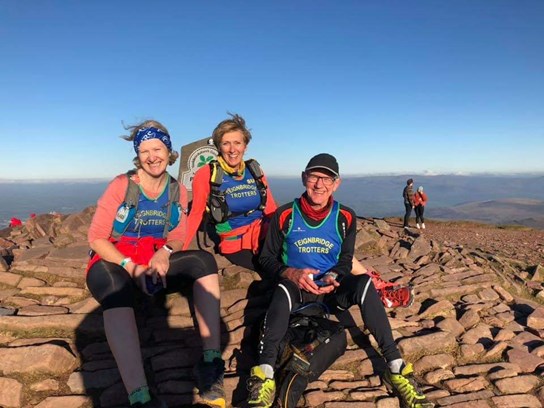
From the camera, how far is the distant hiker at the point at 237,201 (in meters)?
5.82

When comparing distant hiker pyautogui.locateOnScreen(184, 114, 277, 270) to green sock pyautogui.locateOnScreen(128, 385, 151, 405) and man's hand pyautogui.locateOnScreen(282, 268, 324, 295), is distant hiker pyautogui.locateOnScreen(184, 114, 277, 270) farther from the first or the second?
green sock pyautogui.locateOnScreen(128, 385, 151, 405)

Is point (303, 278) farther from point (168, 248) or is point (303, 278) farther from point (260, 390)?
point (168, 248)

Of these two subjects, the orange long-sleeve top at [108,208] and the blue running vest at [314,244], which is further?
the blue running vest at [314,244]

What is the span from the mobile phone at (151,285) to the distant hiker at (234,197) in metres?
1.29

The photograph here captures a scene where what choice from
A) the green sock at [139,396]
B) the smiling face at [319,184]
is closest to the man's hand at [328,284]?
the smiling face at [319,184]

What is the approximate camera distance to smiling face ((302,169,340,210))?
183 inches

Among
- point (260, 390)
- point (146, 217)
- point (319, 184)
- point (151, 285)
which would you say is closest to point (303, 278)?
point (319, 184)

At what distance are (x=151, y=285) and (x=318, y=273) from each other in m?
2.14

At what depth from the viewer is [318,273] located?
4.79m

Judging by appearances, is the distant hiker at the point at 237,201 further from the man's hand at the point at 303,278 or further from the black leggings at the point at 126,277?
the man's hand at the point at 303,278

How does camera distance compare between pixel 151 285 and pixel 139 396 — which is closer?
pixel 139 396

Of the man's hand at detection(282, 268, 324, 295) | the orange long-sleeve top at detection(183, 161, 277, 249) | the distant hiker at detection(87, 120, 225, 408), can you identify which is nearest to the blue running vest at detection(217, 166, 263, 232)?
the orange long-sleeve top at detection(183, 161, 277, 249)

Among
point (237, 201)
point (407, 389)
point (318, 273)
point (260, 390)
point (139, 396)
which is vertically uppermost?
point (237, 201)

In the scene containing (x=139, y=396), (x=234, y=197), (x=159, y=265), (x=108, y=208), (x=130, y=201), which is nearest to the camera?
(x=139, y=396)
